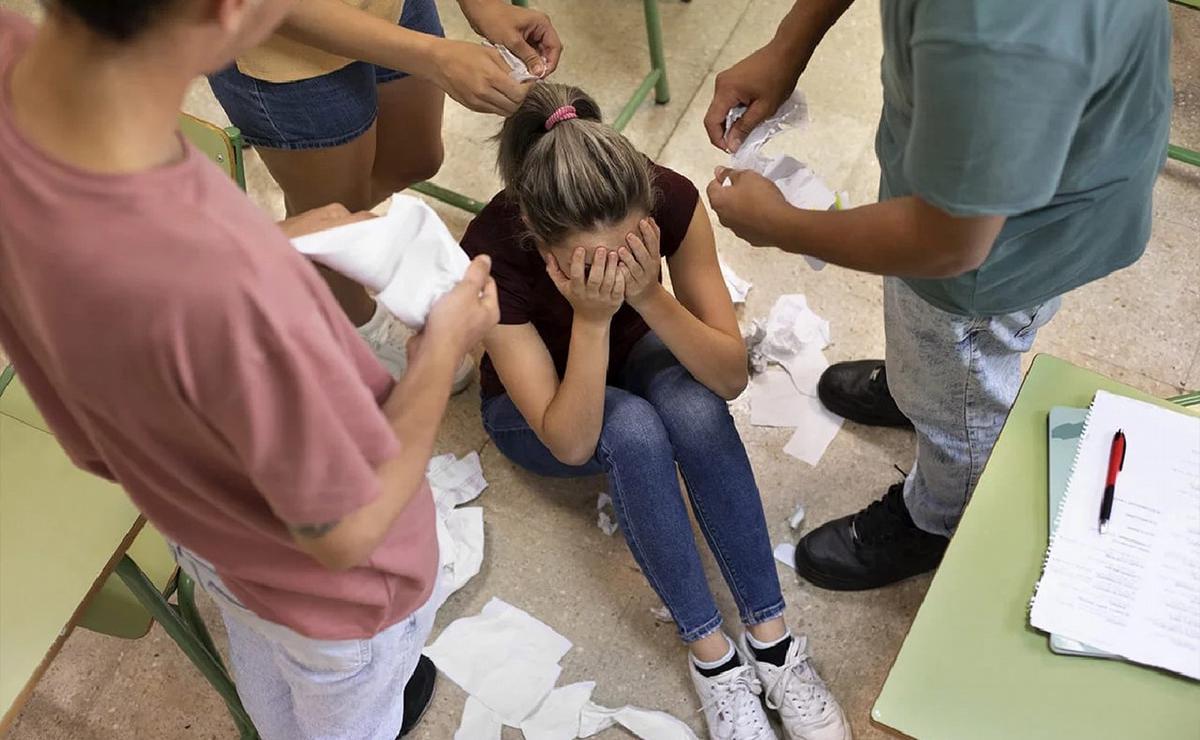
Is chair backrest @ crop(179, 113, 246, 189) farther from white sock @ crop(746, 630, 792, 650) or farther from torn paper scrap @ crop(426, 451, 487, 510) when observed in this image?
white sock @ crop(746, 630, 792, 650)

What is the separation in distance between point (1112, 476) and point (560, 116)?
0.80 m

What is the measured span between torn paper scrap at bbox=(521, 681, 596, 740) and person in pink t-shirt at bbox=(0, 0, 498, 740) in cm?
91

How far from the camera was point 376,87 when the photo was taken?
5.48 feet

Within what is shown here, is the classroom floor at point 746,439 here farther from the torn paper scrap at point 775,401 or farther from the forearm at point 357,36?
the forearm at point 357,36

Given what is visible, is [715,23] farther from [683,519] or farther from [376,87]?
[683,519]

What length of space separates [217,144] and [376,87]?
0.38 meters

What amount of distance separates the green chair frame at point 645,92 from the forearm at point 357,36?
2.81ft

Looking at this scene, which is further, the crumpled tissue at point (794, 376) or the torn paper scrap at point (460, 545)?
the crumpled tissue at point (794, 376)

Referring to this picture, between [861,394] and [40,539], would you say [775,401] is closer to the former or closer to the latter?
[861,394]

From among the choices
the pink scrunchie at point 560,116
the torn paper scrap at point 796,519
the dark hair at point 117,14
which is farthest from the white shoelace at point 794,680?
the dark hair at point 117,14

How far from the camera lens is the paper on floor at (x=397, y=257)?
36.3 inches

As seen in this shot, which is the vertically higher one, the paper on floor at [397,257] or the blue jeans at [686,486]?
the paper on floor at [397,257]

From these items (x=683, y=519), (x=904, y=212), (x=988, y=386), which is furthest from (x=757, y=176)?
(x=683, y=519)

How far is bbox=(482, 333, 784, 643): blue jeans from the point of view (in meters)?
1.57
